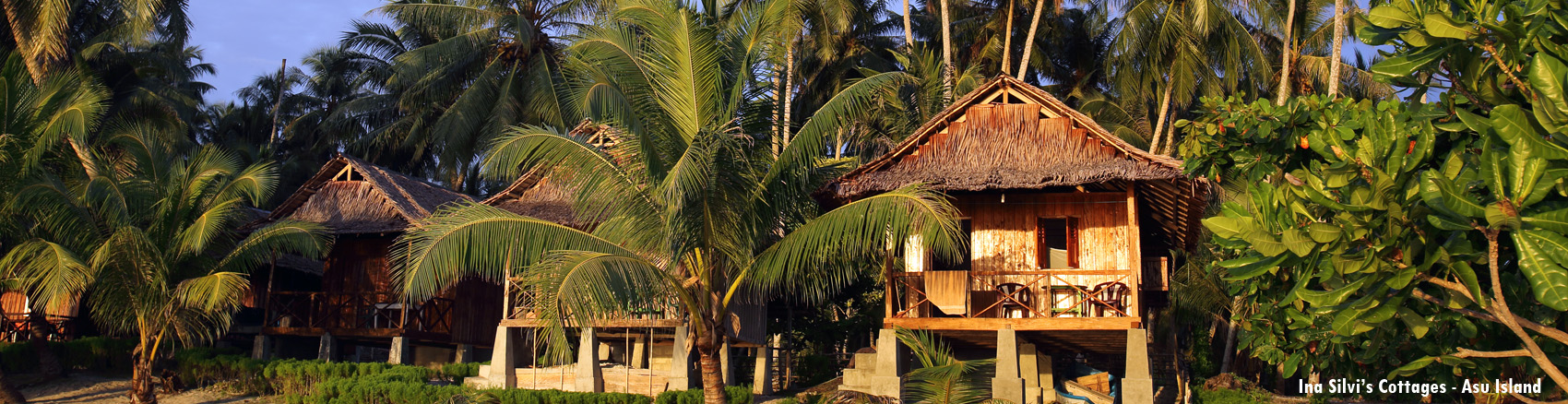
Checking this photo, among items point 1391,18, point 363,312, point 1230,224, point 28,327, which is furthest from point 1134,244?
point 28,327

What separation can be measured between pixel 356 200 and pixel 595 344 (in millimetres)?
5348

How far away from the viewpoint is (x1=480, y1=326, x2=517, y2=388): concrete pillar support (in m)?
15.8

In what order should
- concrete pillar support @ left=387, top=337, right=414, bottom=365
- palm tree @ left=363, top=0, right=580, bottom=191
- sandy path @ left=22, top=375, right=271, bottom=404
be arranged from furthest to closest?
palm tree @ left=363, top=0, right=580, bottom=191 < concrete pillar support @ left=387, top=337, right=414, bottom=365 < sandy path @ left=22, top=375, right=271, bottom=404

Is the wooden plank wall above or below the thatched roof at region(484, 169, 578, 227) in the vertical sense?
below

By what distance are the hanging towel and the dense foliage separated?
19.5 ft

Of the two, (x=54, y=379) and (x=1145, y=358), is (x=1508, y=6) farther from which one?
(x=54, y=379)

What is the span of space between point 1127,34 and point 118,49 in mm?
19273

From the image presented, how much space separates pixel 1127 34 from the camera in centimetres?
2230

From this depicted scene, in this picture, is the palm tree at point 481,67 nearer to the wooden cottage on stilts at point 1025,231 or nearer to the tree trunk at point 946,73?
the tree trunk at point 946,73

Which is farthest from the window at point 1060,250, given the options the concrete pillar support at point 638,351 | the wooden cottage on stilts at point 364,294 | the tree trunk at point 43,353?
the tree trunk at point 43,353

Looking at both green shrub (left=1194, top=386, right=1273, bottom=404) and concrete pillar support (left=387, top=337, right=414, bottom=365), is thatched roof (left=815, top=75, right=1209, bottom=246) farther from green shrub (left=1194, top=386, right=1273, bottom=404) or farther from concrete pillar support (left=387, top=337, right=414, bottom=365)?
concrete pillar support (left=387, top=337, right=414, bottom=365)

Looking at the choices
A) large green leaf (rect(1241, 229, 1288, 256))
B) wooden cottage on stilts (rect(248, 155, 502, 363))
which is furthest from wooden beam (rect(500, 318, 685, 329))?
large green leaf (rect(1241, 229, 1288, 256))

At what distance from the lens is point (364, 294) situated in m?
18.6

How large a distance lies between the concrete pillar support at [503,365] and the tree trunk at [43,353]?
5993mm
